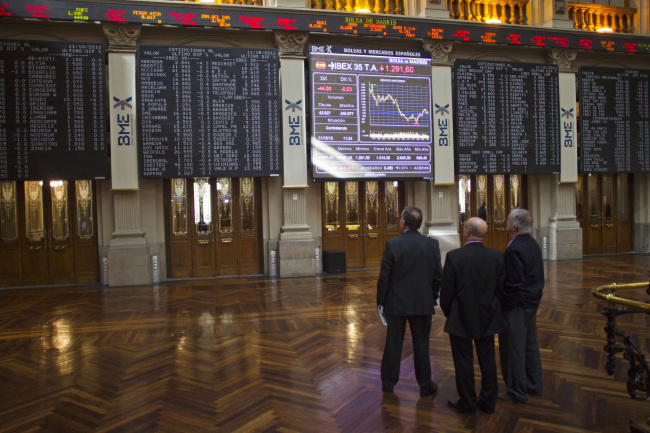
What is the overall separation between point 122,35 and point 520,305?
28.4ft

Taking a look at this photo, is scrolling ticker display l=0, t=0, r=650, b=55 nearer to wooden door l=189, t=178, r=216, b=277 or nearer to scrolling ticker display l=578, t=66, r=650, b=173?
scrolling ticker display l=578, t=66, r=650, b=173

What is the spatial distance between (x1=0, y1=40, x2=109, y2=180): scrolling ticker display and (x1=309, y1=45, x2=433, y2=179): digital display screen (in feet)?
13.6

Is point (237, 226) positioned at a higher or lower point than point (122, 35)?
lower

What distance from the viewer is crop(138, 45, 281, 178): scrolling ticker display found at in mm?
8844

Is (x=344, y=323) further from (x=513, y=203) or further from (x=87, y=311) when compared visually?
(x=513, y=203)

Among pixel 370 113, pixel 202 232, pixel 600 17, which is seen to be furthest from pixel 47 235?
pixel 600 17

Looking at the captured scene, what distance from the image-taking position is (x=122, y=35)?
8859mm

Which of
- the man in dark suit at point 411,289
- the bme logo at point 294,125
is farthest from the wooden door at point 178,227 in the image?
the man in dark suit at point 411,289

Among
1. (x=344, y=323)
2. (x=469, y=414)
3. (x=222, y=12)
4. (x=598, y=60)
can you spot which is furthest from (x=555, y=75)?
(x=469, y=414)

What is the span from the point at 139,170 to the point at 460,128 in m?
6.84

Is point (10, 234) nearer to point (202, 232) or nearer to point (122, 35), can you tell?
point (202, 232)

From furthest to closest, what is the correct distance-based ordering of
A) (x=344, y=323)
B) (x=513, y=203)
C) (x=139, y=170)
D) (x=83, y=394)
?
(x=513, y=203)
(x=139, y=170)
(x=344, y=323)
(x=83, y=394)

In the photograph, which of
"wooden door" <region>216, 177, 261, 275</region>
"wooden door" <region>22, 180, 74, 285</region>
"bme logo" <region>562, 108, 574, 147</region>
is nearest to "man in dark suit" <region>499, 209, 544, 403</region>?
"wooden door" <region>216, 177, 261, 275</region>

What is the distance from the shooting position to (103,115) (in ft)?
28.7
